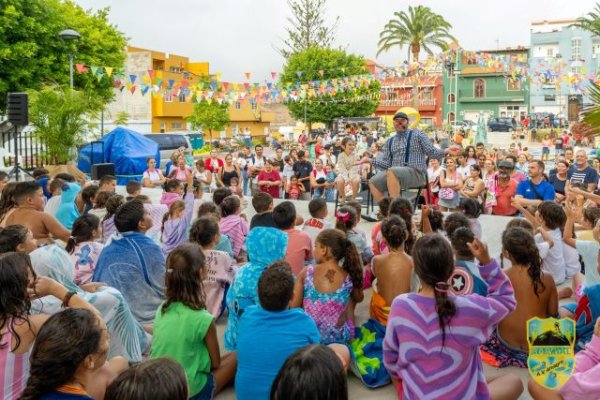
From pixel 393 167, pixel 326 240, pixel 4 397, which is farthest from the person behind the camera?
pixel 393 167

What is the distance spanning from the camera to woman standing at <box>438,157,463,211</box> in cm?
982

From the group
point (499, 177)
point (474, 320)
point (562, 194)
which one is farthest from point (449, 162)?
point (474, 320)

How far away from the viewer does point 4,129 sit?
61.2ft

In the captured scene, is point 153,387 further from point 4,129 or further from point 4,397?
point 4,129

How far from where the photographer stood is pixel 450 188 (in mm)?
9836

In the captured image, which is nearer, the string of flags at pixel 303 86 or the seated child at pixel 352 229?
the seated child at pixel 352 229

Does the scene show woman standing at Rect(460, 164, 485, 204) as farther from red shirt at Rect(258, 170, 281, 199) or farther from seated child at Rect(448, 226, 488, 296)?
seated child at Rect(448, 226, 488, 296)

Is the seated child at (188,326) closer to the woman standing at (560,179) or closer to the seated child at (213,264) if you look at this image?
the seated child at (213,264)

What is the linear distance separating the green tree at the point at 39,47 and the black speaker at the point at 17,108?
350 inches

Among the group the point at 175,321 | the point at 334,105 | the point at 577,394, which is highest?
the point at 334,105

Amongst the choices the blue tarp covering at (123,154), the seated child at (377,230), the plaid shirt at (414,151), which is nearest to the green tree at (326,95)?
the blue tarp covering at (123,154)

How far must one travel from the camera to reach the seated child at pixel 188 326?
3375 mm

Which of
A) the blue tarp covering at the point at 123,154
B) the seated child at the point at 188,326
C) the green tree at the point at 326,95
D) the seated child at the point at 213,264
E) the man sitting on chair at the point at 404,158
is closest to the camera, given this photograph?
A: the seated child at the point at 188,326

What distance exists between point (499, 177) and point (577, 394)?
6.76 meters
